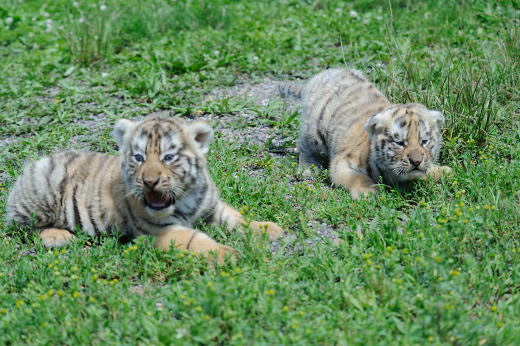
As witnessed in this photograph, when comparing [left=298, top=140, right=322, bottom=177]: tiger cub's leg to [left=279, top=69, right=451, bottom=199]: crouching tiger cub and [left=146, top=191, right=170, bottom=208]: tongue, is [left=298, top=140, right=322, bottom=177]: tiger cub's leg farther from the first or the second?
[left=146, top=191, right=170, bottom=208]: tongue

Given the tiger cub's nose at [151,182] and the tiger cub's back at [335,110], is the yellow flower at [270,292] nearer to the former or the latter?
Answer: the tiger cub's nose at [151,182]

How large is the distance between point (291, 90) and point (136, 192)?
10.9ft

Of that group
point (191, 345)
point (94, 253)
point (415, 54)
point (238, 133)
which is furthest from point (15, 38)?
point (191, 345)

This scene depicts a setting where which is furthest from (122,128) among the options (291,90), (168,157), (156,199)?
(291,90)

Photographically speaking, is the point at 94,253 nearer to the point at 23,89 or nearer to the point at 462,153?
the point at 462,153

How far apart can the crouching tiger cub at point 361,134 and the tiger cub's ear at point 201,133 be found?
1.37m

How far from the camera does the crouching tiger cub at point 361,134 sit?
19.9ft

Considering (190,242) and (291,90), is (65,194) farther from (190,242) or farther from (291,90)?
(291,90)

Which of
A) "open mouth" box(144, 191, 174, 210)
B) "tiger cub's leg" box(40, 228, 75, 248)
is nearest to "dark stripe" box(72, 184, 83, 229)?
"tiger cub's leg" box(40, 228, 75, 248)

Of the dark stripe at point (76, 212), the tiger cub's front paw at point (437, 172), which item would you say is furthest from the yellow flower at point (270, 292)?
the tiger cub's front paw at point (437, 172)

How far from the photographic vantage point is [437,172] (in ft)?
20.4

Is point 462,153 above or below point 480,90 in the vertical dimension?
below

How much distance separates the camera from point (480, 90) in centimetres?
696

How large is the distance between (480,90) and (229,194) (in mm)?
2704
